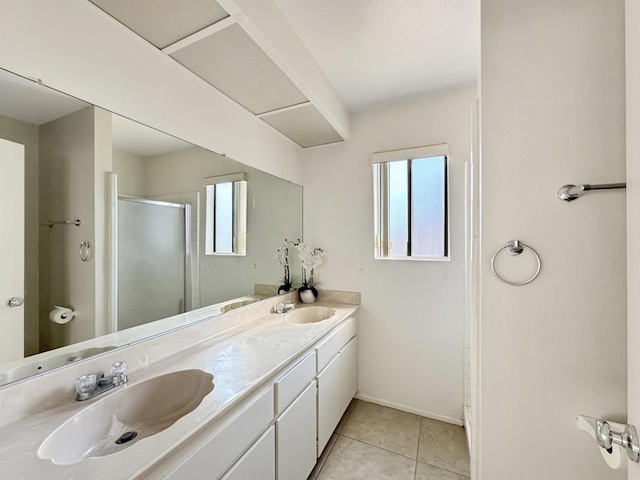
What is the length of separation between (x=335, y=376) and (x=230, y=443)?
1053mm

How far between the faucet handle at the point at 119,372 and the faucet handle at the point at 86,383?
0.18 feet

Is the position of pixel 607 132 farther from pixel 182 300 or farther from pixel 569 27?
pixel 182 300

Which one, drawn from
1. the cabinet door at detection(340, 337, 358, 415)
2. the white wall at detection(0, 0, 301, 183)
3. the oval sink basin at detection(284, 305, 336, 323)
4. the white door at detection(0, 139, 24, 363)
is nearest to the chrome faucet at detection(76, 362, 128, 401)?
the white door at detection(0, 139, 24, 363)

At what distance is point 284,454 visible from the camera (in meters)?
1.18

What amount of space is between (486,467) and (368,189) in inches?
73.7

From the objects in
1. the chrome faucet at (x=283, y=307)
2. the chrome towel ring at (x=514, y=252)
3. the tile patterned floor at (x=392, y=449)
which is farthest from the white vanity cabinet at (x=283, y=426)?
the chrome towel ring at (x=514, y=252)

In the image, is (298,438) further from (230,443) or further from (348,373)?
(348,373)

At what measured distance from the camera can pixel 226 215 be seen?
69.7 inches

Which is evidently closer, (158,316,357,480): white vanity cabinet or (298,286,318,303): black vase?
Answer: (158,316,357,480): white vanity cabinet

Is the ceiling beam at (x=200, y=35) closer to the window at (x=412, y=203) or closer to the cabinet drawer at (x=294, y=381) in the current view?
the window at (x=412, y=203)

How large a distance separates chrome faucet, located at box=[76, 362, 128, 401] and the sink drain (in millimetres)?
172

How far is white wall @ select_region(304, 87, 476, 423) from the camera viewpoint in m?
1.99

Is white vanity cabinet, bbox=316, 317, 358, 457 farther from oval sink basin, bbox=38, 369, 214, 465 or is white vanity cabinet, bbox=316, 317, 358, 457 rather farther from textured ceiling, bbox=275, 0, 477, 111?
textured ceiling, bbox=275, 0, 477, 111

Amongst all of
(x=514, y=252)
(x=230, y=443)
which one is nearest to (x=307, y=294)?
(x=230, y=443)
